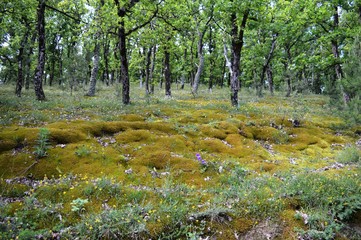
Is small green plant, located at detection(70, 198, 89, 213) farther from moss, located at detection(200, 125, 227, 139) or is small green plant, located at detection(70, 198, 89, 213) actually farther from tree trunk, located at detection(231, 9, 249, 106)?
tree trunk, located at detection(231, 9, 249, 106)

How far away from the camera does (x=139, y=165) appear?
838cm

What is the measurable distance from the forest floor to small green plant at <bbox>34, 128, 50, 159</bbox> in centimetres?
5

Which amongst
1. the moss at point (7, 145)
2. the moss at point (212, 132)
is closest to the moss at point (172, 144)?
the moss at point (212, 132)

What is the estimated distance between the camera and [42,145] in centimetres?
811

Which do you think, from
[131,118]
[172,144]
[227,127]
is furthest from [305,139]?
[131,118]

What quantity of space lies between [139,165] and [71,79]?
18.9 metres

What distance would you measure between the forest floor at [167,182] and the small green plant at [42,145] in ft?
0.15

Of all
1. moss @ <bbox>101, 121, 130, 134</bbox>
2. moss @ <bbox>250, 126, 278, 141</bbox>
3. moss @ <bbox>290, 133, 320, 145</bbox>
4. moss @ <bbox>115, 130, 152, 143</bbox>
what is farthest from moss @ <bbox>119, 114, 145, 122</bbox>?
moss @ <bbox>290, 133, 320, 145</bbox>

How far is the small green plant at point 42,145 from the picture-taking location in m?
7.66

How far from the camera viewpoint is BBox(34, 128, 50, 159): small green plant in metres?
7.66

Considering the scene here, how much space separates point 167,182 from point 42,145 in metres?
4.55

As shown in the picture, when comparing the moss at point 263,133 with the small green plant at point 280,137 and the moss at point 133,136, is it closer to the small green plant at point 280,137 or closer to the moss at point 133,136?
the small green plant at point 280,137

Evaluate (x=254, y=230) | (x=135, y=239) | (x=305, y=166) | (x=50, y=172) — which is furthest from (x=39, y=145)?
(x=305, y=166)

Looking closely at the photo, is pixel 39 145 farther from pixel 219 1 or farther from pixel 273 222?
A: pixel 219 1
